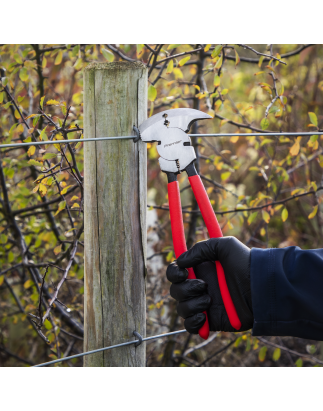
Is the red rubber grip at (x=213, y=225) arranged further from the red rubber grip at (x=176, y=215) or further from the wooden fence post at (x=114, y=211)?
the wooden fence post at (x=114, y=211)

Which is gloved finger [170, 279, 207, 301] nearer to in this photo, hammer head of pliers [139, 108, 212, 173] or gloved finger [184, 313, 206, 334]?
gloved finger [184, 313, 206, 334]

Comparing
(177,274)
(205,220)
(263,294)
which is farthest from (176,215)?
(263,294)

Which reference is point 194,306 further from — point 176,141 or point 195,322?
point 176,141

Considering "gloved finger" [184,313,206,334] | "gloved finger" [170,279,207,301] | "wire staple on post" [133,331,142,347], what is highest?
"gloved finger" [170,279,207,301]

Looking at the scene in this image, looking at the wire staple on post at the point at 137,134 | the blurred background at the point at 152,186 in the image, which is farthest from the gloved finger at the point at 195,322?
the wire staple on post at the point at 137,134

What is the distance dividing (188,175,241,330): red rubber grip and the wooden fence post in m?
0.21

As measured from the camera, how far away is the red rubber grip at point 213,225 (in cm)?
132

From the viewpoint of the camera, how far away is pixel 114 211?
50.2 inches

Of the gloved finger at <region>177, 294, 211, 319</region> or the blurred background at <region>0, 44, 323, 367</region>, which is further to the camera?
the blurred background at <region>0, 44, 323, 367</region>

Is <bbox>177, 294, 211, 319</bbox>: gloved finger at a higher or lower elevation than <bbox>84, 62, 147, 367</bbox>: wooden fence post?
lower

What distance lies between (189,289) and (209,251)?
0.16m

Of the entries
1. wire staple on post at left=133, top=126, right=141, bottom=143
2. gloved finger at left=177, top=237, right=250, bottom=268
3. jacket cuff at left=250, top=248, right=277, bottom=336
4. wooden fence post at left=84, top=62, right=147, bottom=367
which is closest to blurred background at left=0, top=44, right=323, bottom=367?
wooden fence post at left=84, top=62, right=147, bottom=367

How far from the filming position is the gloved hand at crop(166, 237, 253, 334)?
1314 millimetres

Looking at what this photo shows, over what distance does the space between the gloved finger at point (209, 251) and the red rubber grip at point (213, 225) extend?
46 mm
